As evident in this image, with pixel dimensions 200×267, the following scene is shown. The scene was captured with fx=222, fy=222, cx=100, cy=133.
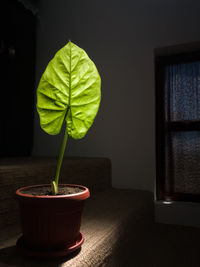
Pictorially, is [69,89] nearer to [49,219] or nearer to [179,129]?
[49,219]

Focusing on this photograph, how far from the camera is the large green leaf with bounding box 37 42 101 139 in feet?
1.96

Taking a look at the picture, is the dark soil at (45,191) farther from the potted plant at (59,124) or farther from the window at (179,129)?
the window at (179,129)

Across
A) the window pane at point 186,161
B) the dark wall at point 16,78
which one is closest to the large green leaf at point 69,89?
the window pane at point 186,161

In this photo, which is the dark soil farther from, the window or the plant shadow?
Answer: the window

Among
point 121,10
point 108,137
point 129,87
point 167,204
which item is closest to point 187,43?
point 129,87

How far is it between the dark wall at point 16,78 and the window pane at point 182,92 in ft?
3.93

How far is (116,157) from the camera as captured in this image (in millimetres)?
1682

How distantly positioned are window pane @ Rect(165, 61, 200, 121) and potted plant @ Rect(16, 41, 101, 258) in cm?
118

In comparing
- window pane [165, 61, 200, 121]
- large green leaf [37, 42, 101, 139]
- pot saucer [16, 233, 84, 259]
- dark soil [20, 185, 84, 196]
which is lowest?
pot saucer [16, 233, 84, 259]

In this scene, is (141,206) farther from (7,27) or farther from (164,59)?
(7,27)

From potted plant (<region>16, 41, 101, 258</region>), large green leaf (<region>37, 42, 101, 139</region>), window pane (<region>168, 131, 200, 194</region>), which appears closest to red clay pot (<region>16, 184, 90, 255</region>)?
potted plant (<region>16, 41, 101, 258</region>)

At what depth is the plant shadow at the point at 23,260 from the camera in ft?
1.80

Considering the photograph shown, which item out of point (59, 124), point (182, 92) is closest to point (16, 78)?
point (182, 92)

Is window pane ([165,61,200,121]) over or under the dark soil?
over
